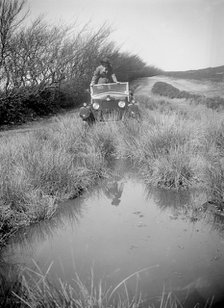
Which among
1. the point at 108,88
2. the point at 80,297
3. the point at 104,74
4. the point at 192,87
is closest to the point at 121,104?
the point at 108,88

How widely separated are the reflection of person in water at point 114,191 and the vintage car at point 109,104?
3.43 meters

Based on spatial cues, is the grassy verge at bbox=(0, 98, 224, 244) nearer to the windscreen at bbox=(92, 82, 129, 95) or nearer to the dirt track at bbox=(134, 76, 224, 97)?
the windscreen at bbox=(92, 82, 129, 95)

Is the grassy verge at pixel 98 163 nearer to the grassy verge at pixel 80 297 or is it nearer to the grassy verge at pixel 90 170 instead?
the grassy verge at pixel 90 170

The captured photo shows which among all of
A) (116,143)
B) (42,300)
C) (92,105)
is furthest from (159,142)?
→ (42,300)

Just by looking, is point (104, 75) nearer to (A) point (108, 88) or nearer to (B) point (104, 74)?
(B) point (104, 74)

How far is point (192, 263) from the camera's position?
244 cm

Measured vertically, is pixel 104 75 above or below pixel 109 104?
above

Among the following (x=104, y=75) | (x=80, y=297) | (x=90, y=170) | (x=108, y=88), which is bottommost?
(x=80, y=297)

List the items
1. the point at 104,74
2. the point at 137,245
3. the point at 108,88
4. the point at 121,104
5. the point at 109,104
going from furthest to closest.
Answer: the point at 104,74, the point at 108,88, the point at 109,104, the point at 121,104, the point at 137,245

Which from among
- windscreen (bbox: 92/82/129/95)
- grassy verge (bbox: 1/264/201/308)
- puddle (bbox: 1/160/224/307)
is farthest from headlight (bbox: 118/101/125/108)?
grassy verge (bbox: 1/264/201/308)

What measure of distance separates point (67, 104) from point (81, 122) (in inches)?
266

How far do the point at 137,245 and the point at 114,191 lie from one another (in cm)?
162

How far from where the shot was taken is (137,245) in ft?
9.08

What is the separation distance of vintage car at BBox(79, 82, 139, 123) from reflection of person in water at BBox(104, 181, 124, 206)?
11.3 feet
